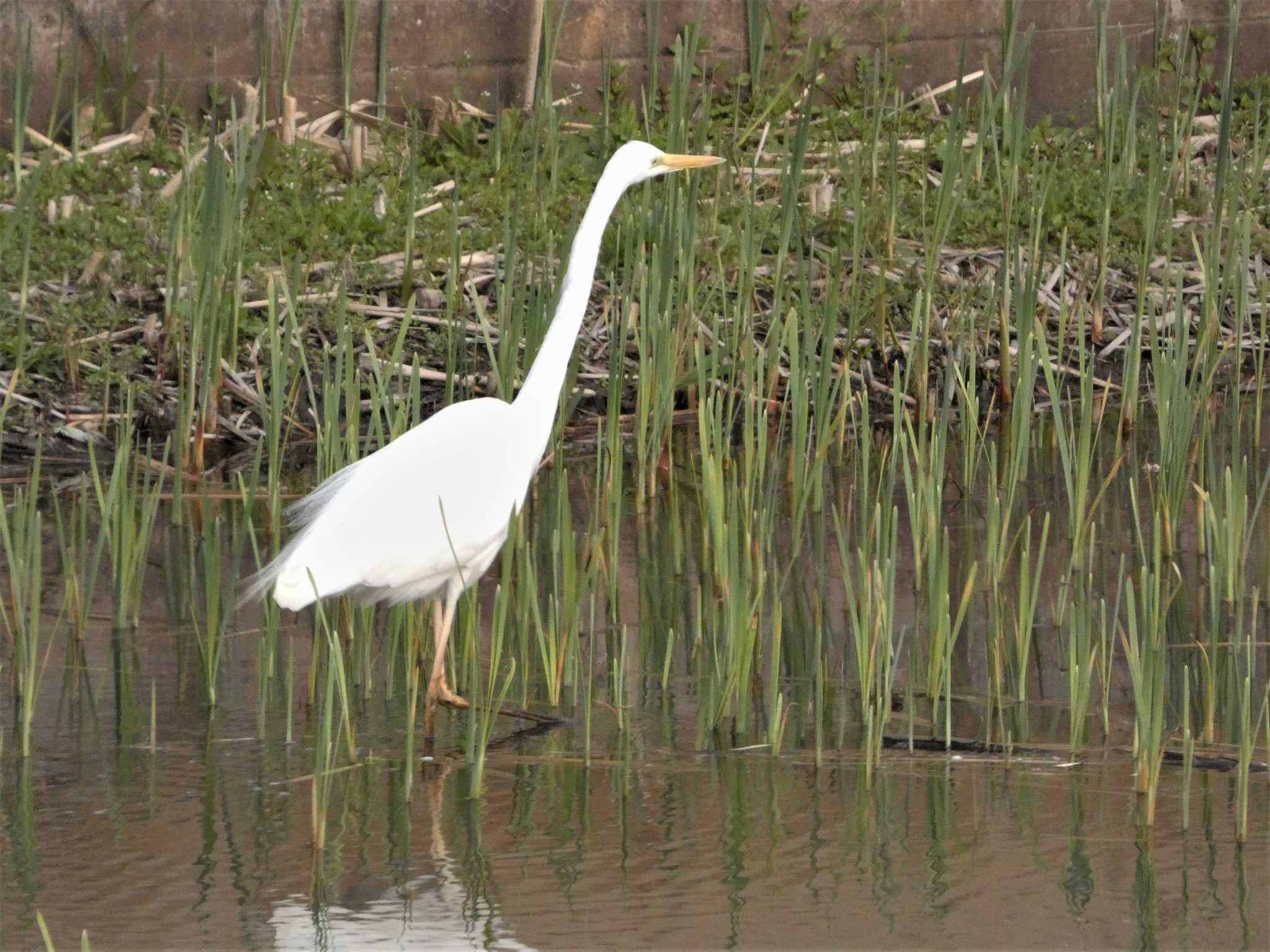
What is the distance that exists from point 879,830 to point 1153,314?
2.20 m

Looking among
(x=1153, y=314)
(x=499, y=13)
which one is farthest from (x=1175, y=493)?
(x=499, y=13)

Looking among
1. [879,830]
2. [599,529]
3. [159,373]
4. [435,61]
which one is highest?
[435,61]

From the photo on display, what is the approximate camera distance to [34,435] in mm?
6297

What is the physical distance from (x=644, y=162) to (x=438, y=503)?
3.58ft

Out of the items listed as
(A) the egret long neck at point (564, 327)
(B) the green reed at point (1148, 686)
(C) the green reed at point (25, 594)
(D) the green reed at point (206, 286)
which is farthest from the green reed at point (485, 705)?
(D) the green reed at point (206, 286)

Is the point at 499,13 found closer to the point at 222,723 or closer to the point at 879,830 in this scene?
the point at 222,723

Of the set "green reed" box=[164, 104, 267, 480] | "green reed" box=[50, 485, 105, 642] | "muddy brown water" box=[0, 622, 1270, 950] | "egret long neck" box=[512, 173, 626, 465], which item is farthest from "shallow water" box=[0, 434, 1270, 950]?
"green reed" box=[164, 104, 267, 480]

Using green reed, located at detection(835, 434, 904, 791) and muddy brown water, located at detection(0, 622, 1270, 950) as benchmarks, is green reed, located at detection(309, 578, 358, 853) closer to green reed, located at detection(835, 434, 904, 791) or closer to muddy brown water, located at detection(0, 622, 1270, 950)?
muddy brown water, located at detection(0, 622, 1270, 950)

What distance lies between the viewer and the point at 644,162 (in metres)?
4.62

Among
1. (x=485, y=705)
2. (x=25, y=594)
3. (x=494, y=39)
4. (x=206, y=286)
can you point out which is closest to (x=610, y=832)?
(x=485, y=705)

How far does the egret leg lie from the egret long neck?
45 centimetres

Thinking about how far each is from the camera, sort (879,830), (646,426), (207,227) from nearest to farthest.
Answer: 1. (879,830)
2. (207,227)
3. (646,426)

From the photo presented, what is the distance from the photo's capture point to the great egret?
3979mm

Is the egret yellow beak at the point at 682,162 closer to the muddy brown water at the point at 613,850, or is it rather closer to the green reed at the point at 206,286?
the green reed at the point at 206,286
